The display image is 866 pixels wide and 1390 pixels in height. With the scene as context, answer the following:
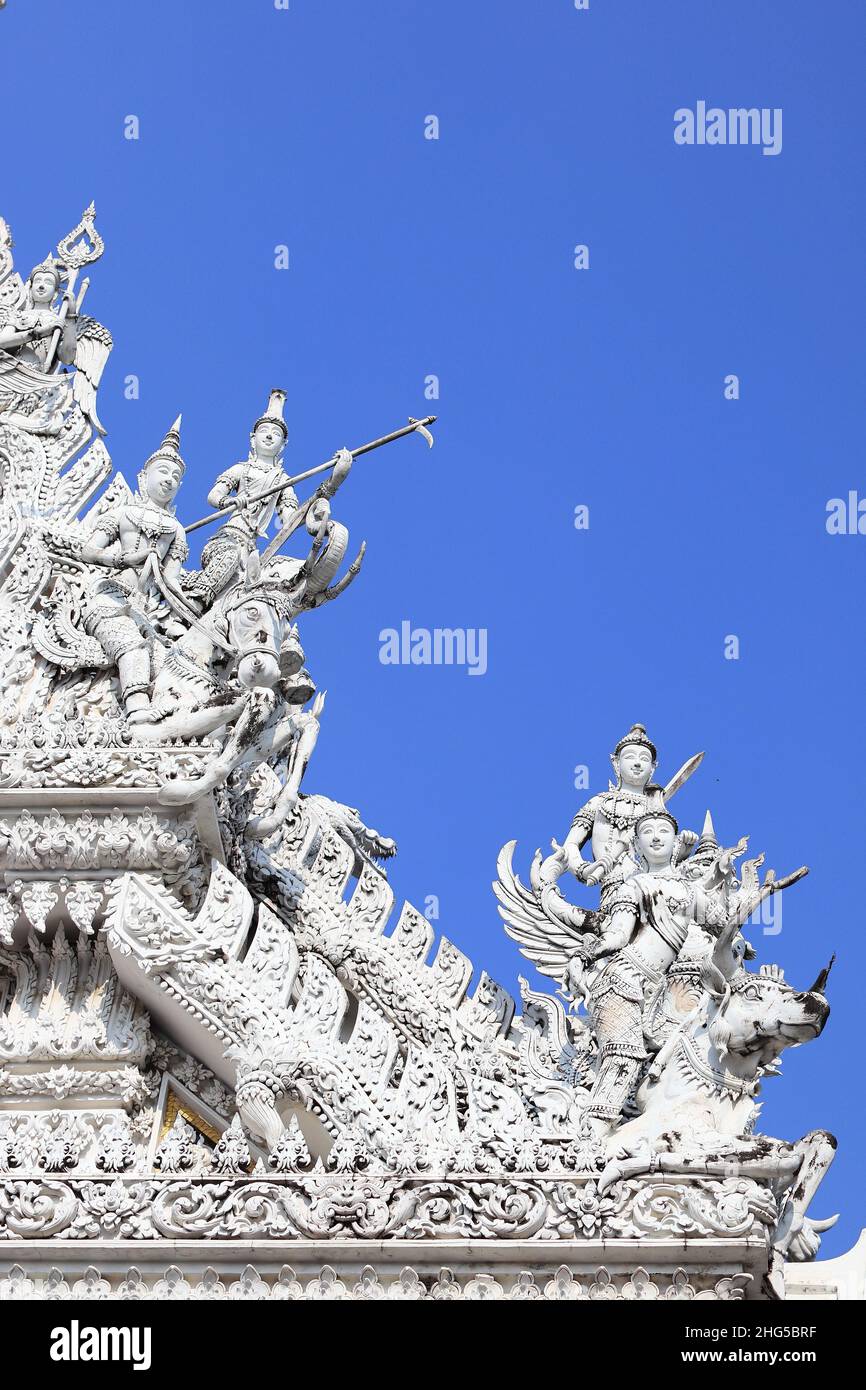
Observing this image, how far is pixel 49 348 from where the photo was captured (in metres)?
19.7

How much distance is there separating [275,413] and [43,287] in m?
2.39

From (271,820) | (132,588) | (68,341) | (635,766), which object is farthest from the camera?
(68,341)

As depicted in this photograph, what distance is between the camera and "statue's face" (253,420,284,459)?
18.9 metres

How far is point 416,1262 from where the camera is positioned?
43.1 ft

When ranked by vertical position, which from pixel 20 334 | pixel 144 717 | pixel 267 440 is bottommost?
pixel 144 717

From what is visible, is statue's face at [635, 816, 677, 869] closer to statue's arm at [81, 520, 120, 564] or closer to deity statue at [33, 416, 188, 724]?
deity statue at [33, 416, 188, 724]

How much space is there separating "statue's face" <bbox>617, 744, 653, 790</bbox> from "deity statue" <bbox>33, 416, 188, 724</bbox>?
3.46 metres

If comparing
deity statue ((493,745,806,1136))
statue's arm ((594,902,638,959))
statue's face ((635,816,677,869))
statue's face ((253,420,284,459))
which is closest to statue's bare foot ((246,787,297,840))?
deity statue ((493,745,806,1136))

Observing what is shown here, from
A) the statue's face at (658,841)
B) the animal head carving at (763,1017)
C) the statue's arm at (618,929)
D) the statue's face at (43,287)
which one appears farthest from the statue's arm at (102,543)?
the animal head carving at (763,1017)

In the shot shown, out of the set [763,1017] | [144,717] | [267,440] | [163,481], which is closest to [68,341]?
[267,440]

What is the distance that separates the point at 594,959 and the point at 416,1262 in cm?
394

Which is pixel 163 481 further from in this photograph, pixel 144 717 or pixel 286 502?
pixel 144 717

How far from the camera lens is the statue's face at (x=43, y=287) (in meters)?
19.9

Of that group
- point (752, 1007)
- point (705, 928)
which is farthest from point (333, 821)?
point (752, 1007)
